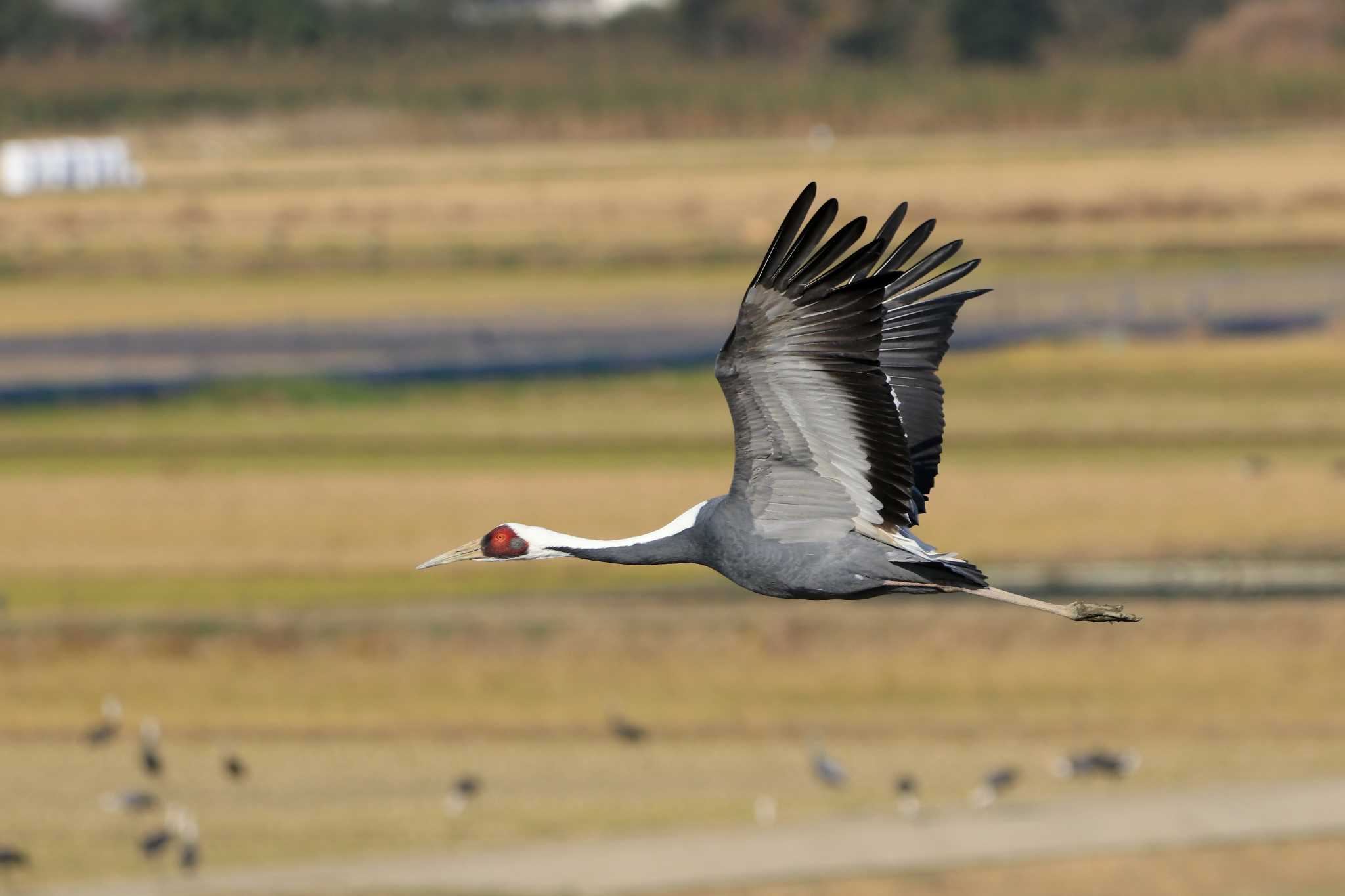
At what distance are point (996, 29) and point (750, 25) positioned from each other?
53.6 feet

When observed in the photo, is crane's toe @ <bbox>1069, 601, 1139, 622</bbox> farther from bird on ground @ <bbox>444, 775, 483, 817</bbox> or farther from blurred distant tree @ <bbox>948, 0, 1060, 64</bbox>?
blurred distant tree @ <bbox>948, 0, 1060, 64</bbox>

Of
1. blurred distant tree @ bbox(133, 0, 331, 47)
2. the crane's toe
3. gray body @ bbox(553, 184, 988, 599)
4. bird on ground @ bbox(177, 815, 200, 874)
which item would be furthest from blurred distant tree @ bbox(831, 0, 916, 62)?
gray body @ bbox(553, 184, 988, 599)

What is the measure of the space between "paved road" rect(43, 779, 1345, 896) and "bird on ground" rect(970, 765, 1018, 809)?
18cm

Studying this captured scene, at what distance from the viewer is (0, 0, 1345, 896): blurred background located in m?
30.6

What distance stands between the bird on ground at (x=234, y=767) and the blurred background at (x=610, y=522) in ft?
0.27

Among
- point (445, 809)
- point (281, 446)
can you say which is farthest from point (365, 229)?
point (445, 809)

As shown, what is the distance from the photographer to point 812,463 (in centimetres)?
1334

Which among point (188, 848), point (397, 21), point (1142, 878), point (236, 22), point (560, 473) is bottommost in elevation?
point (1142, 878)

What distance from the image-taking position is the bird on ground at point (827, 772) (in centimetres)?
3066

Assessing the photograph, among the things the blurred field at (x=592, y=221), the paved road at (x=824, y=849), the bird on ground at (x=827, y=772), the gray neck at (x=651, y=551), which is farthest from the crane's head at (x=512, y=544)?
the blurred field at (x=592, y=221)

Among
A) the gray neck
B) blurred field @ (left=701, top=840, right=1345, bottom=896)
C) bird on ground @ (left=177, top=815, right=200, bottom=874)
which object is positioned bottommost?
blurred field @ (left=701, top=840, right=1345, bottom=896)

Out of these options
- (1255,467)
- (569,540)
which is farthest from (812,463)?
(1255,467)

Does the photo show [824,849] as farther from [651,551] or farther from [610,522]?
[651,551]

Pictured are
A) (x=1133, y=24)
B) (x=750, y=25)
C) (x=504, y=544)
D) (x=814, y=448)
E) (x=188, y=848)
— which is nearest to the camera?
(x=814, y=448)
